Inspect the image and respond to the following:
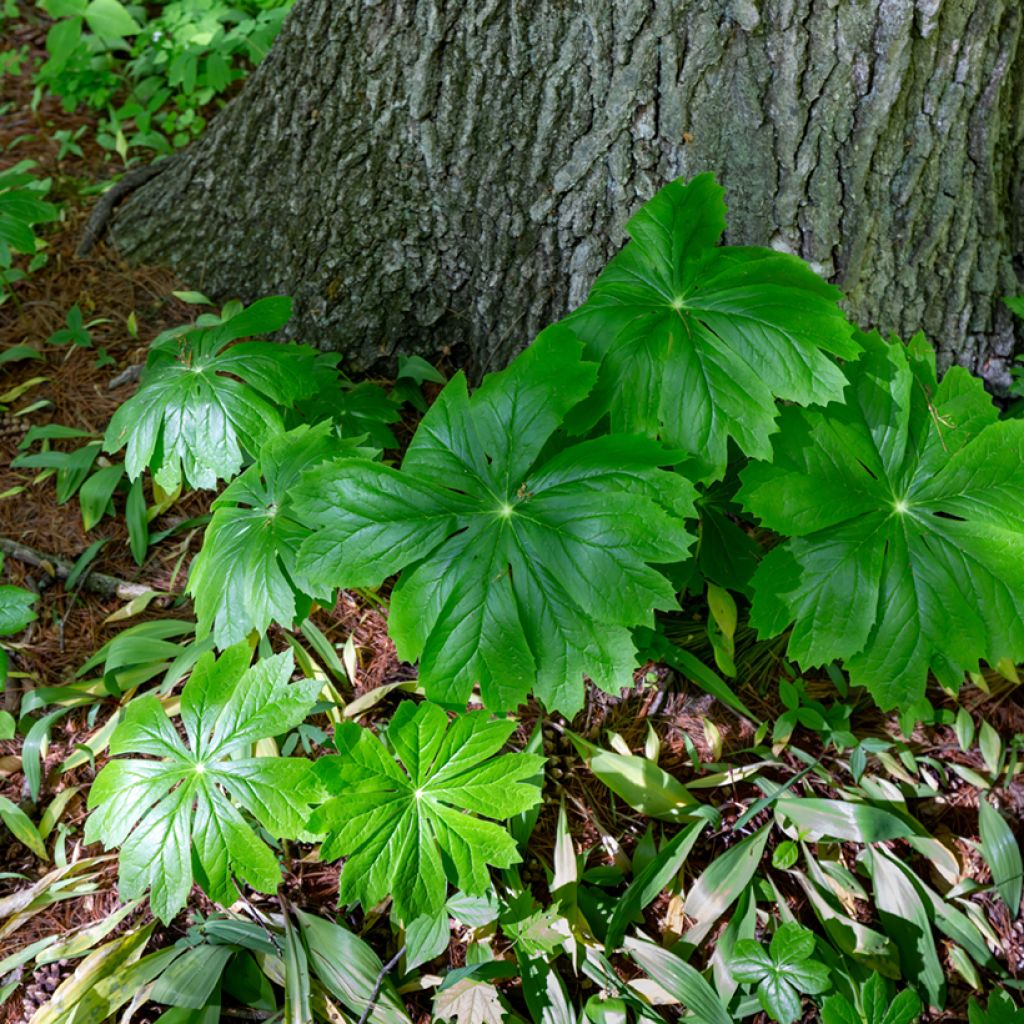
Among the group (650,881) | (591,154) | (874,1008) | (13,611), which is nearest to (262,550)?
(13,611)

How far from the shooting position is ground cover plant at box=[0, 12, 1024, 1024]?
1717 millimetres

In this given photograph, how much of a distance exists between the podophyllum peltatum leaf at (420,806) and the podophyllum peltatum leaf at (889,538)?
65cm

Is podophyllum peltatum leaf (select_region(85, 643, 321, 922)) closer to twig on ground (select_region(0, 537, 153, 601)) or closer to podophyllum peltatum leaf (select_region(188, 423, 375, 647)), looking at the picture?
podophyllum peltatum leaf (select_region(188, 423, 375, 647))

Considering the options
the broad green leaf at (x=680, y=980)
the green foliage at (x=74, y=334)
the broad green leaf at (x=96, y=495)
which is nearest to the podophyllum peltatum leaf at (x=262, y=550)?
the broad green leaf at (x=96, y=495)

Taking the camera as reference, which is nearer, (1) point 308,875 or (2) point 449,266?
(1) point 308,875

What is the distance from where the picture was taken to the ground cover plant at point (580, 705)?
1.72 metres

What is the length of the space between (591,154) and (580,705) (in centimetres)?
137

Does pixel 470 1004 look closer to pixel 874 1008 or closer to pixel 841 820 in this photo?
pixel 874 1008

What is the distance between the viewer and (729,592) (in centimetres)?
229

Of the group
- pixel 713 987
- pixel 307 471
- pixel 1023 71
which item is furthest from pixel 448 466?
pixel 1023 71

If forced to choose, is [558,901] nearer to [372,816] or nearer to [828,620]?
[372,816]

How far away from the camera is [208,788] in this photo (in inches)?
69.7

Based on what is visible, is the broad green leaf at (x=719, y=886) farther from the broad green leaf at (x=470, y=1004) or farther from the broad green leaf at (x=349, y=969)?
the broad green leaf at (x=349, y=969)

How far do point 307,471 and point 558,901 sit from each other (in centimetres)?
106
